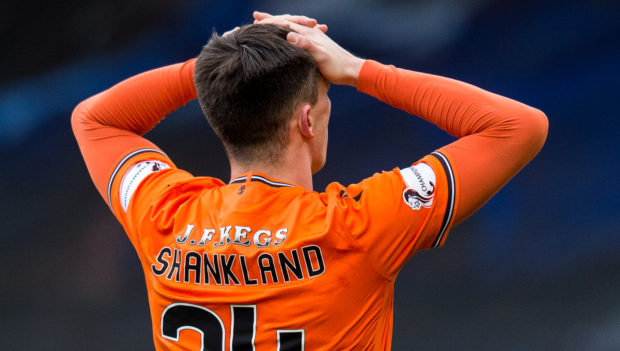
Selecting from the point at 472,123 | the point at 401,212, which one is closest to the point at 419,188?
the point at 401,212

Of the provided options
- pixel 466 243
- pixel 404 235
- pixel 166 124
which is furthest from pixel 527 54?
pixel 404 235

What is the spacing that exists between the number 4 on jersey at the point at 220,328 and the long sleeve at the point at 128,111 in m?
0.32

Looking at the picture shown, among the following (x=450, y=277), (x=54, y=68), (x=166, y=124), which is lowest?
(x=450, y=277)

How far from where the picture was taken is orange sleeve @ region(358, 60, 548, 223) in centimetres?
94

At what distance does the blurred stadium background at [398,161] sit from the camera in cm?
268

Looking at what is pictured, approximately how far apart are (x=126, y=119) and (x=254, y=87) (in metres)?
0.35

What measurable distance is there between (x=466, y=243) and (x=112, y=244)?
166cm

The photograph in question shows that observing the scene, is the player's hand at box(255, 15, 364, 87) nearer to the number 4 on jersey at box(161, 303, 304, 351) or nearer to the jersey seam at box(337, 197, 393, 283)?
the jersey seam at box(337, 197, 393, 283)

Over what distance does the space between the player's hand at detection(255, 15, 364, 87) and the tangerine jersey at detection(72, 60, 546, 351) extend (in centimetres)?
6

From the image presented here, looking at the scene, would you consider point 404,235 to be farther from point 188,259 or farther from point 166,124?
point 166,124

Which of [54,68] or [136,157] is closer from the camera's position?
[136,157]

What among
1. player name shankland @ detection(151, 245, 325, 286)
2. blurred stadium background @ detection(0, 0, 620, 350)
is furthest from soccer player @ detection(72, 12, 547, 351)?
blurred stadium background @ detection(0, 0, 620, 350)

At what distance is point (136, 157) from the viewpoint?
1109 millimetres

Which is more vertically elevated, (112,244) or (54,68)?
(54,68)
